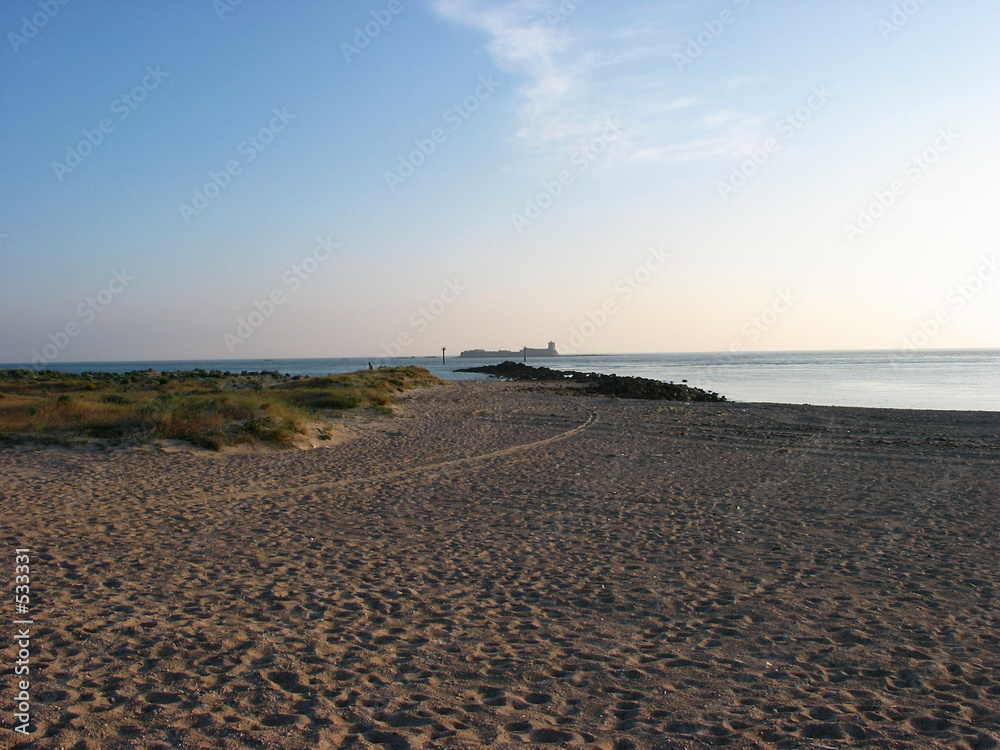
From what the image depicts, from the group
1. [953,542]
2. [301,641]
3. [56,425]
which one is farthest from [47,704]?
[56,425]

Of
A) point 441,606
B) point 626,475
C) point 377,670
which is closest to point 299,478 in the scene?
point 626,475

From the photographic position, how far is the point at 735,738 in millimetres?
4168

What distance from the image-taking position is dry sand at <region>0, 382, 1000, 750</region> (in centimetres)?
433

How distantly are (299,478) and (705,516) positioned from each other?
24.8 feet

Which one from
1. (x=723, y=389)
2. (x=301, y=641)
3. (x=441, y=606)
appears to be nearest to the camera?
(x=301, y=641)

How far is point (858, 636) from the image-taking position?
5.77 meters

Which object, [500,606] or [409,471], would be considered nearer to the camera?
[500,606]

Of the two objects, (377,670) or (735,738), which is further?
(377,670)

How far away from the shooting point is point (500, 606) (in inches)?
255

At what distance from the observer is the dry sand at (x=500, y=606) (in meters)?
4.33

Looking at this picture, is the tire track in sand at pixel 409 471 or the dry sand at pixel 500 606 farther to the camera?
the tire track in sand at pixel 409 471

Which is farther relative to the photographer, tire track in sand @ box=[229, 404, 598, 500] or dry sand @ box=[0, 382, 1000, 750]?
tire track in sand @ box=[229, 404, 598, 500]

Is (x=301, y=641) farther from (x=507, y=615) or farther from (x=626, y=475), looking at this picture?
(x=626, y=475)

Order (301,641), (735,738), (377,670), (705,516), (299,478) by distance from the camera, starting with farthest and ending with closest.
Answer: (299,478)
(705,516)
(301,641)
(377,670)
(735,738)
